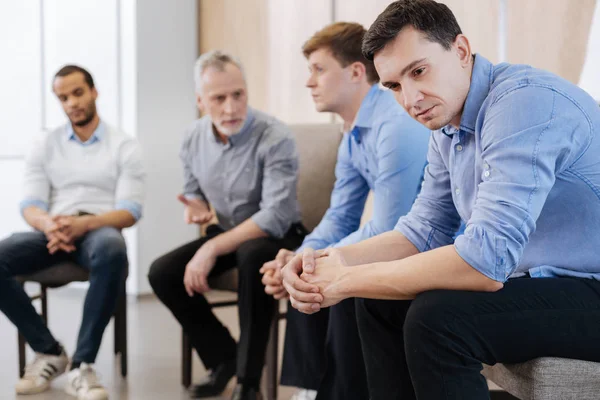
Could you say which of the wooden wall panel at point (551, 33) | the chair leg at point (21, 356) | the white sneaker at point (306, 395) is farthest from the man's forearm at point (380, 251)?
the chair leg at point (21, 356)

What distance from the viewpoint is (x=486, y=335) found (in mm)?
1402

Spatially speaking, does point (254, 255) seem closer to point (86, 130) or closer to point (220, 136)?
point (220, 136)

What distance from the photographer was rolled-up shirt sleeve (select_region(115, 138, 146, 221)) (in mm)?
3142

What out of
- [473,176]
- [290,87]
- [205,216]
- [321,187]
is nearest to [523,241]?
→ [473,176]

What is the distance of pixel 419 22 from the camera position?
1.51m

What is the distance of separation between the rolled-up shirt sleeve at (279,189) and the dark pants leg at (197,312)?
0.19 metres

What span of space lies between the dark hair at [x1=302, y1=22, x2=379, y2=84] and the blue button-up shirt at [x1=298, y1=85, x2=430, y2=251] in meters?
0.09

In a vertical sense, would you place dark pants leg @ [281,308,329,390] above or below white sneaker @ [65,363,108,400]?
above

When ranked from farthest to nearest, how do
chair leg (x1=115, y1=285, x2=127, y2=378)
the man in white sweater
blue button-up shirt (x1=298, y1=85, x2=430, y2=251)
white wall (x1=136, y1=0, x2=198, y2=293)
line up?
1. white wall (x1=136, y1=0, x2=198, y2=293)
2. chair leg (x1=115, y1=285, x2=127, y2=378)
3. the man in white sweater
4. blue button-up shirt (x1=298, y1=85, x2=430, y2=251)

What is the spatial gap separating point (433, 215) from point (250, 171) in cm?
122

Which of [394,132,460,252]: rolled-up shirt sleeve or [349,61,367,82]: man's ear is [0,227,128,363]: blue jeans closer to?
[349,61,367,82]: man's ear

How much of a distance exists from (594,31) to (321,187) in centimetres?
107

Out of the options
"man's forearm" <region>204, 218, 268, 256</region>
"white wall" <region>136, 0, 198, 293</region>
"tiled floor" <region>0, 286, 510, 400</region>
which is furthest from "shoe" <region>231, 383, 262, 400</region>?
"white wall" <region>136, 0, 198, 293</region>

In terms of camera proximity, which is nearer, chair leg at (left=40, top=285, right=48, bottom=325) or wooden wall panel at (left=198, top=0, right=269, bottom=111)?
chair leg at (left=40, top=285, right=48, bottom=325)
